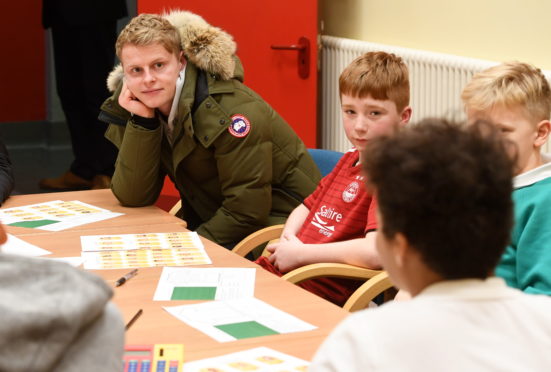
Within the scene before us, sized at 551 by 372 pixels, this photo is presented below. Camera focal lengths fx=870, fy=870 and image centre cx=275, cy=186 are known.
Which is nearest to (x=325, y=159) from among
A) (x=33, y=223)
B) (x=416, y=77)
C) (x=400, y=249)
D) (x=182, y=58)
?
(x=182, y=58)

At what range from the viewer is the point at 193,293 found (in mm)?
2133

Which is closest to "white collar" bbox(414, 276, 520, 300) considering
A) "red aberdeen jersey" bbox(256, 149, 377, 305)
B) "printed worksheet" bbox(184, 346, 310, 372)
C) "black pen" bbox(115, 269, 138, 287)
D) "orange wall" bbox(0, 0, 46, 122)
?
"printed worksheet" bbox(184, 346, 310, 372)

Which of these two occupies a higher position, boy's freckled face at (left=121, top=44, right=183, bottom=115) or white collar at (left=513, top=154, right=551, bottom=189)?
boy's freckled face at (left=121, top=44, right=183, bottom=115)

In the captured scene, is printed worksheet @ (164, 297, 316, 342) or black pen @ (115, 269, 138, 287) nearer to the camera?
printed worksheet @ (164, 297, 316, 342)

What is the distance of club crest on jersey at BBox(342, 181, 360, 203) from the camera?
107 inches

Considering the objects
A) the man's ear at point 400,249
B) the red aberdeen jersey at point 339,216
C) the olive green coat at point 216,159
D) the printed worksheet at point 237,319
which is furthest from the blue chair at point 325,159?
the man's ear at point 400,249

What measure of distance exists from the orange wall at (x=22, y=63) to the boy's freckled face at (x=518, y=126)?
5718mm

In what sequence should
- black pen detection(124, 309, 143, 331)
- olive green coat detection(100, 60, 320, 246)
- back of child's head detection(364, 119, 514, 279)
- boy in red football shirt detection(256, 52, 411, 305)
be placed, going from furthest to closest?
olive green coat detection(100, 60, 320, 246) → boy in red football shirt detection(256, 52, 411, 305) → black pen detection(124, 309, 143, 331) → back of child's head detection(364, 119, 514, 279)

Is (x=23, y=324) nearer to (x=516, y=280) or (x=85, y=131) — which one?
(x=516, y=280)

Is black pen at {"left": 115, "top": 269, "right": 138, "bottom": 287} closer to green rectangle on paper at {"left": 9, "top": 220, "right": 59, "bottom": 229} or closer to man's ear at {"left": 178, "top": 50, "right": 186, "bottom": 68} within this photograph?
green rectangle on paper at {"left": 9, "top": 220, "right": 59, "bottom": 229}

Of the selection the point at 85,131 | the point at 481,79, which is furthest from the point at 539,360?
the point at 85,131

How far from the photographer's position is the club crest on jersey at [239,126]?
9.96 ft

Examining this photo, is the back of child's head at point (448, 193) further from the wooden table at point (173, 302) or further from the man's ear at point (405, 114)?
the man's ear at point (405, 114)

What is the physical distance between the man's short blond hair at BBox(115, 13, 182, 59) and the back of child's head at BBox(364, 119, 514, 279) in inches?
73.5
